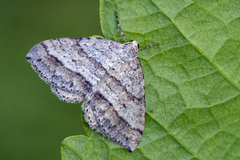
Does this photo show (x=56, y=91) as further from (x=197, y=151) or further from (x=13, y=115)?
(x=13, y=115)

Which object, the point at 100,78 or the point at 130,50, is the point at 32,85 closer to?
the point at 100,78

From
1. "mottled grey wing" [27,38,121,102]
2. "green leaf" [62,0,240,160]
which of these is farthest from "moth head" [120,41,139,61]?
"mottled grey wing" [27,38,121,102]

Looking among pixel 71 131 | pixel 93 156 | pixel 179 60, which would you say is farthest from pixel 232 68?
pixel 71 131

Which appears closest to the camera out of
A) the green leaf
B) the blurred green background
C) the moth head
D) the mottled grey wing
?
the green leaf

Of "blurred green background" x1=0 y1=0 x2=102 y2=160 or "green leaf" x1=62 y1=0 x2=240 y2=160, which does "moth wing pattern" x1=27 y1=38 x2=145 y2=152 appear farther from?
"blurred green background" x1=0 y1=0 x2=102 y2=160

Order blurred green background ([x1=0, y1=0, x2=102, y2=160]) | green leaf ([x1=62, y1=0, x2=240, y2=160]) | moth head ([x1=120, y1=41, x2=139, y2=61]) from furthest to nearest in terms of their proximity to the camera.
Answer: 1. blurred green background ([x1=0, y1=0, x2=102, y2=160])
2. moth head ([x1=120, y1=41, x2=139, y2=61])
3. green leaf ([x1=62, y1=0, x2=240, y2=160])

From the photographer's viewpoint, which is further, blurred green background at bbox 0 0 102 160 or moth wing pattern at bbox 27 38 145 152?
blurred green background at bbox 0 0 102 160

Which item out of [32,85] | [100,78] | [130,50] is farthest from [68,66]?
[32,85]

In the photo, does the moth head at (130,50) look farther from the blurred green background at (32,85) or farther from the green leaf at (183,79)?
the blurred green background at (32,85)
